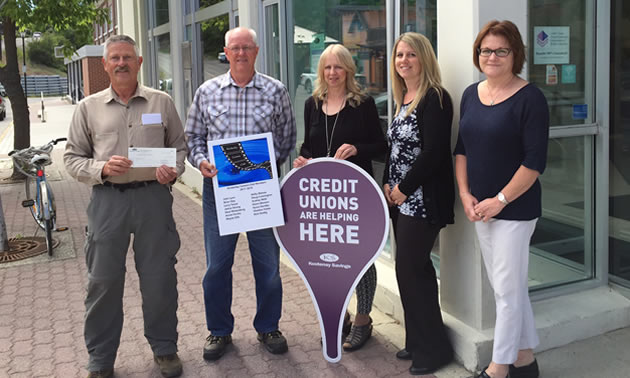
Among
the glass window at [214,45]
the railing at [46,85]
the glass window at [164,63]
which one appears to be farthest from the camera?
the railing at [46,85]

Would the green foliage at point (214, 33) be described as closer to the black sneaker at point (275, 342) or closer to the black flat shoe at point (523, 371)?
the black sneaker at point (275, 342)

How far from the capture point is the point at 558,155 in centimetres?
452

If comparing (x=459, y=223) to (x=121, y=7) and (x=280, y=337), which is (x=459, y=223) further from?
(x=121, y=7)

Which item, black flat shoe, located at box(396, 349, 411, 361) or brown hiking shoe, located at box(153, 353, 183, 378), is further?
black flat shoe, located at box(396, 349, 411, 361)

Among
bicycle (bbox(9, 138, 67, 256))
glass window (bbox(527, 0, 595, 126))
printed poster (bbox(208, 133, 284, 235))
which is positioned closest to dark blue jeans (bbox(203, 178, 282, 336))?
printed poster (bbox(208, 133, 284, 235))

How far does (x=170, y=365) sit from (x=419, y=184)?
1839 millimetres

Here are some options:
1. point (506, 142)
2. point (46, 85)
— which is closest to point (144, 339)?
point (506, 142)

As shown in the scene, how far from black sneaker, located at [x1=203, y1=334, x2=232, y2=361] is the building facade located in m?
1.28

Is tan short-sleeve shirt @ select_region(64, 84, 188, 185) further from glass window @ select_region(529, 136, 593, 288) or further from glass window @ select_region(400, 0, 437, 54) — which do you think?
glass window @ select_region(529, 136, 593, 288)

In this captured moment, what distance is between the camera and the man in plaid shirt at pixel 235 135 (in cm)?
404

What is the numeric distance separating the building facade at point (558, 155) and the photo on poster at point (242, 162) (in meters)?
1.15

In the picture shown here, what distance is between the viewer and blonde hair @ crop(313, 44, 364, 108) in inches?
157

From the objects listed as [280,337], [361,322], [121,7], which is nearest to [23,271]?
[280,337]

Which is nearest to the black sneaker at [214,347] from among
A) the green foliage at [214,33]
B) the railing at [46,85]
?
the green foliage at [214,33]
